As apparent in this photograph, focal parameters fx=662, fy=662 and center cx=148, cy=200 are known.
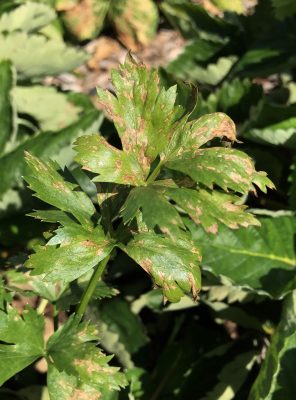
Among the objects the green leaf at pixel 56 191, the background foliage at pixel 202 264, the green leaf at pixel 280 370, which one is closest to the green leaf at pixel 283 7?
the background foliage at pixel 202 264

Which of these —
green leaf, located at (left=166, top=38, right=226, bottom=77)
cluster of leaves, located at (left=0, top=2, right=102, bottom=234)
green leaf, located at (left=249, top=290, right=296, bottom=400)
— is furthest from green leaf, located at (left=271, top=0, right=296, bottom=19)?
green leaf, located at (left=249, top=290, right=296, bottom=400)

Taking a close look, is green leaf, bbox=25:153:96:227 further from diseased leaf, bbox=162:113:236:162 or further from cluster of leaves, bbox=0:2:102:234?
cluster of leaves, bbox=0:2:102:234

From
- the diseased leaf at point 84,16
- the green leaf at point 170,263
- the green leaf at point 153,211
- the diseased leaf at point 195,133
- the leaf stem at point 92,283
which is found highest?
the diseased leaf at point 195,133

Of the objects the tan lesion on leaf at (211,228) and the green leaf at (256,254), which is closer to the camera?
the tan lesion on leaf at (211,228)

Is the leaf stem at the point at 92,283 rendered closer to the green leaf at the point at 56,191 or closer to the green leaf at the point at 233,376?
the green leaf at the point at 56,191

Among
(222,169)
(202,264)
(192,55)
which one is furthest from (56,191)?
(192,55)

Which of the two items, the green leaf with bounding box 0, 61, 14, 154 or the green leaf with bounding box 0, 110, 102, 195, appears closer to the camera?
the green leaf with bounding box 0, 110, 102, 195

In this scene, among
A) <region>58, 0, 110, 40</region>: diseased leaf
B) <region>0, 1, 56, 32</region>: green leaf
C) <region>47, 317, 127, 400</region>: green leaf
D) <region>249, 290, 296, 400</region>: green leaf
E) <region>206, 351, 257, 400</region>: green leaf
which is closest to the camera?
<region>47, 317, 127, 400</region>: green leaf
